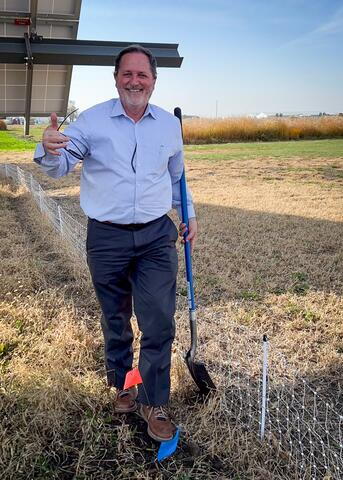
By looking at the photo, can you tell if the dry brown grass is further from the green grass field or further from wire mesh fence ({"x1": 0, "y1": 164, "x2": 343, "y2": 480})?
wire mesh fence ({"x1": 0, "y1": 164, "x2": 343, "y2": 480})

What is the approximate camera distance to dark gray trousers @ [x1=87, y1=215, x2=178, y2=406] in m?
2.23

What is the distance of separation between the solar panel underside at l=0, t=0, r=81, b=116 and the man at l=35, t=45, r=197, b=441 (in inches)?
106

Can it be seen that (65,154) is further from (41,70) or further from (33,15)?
(41,70)

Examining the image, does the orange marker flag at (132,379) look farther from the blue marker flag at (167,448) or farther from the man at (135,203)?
the blue marker flag at (167,448)

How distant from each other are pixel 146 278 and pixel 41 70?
3454 mm

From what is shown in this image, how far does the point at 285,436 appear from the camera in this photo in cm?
231

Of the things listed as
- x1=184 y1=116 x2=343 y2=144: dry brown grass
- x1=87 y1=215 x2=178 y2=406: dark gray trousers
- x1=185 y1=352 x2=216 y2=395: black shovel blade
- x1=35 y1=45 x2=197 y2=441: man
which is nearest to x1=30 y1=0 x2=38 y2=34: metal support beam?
x1=35 y1=45 x2=197 y2=441: man

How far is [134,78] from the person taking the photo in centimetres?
216

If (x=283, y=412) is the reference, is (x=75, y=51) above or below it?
above

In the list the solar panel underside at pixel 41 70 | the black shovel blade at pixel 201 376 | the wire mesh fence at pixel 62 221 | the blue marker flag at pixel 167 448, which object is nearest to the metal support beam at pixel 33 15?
the solar panel underside at pixel 41 70

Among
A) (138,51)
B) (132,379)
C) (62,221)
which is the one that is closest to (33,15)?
(62,221)

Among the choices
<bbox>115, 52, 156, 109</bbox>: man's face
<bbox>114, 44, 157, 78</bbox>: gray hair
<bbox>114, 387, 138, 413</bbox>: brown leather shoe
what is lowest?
<bbox>114, 387, 138, 413</bbox>: brown leather shoe

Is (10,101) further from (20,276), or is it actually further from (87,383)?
(87,383)

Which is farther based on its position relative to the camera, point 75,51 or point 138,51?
point 75,51
